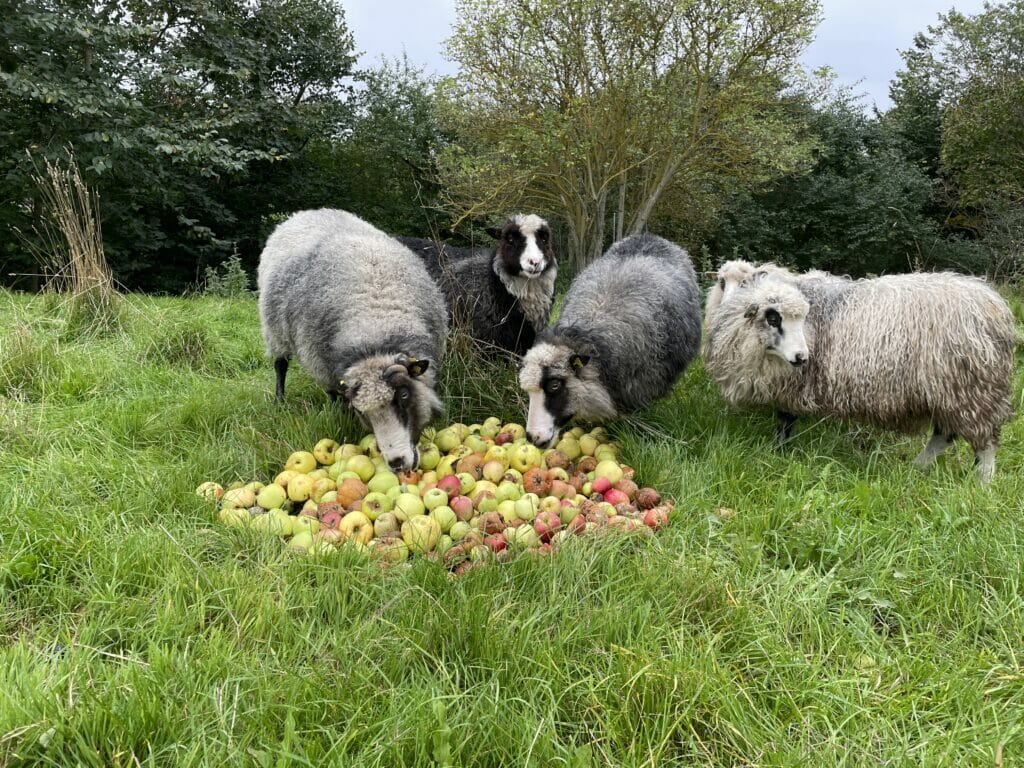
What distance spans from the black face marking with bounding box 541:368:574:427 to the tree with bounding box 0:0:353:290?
7494 mm

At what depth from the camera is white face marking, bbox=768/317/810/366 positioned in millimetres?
3625

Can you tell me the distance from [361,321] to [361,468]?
3.43 ft

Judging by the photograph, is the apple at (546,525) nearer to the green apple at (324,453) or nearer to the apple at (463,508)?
the apple at (463,508)

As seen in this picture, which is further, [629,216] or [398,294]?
[629,216]

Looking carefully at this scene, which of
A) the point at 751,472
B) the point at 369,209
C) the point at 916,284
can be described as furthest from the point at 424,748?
the point at 369,209

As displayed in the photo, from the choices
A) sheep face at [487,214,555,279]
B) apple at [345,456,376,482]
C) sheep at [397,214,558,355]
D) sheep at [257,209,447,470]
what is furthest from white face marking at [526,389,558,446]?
sheep face at [487,214,555,279]

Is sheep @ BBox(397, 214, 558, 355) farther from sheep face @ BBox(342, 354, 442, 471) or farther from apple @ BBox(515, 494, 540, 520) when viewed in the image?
apple @ BBox(515, 494, 540, 520)

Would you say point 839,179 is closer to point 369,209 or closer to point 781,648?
point 369,209

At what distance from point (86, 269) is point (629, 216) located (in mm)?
11646

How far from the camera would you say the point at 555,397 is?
384cm

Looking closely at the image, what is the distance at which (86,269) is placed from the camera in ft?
19.3

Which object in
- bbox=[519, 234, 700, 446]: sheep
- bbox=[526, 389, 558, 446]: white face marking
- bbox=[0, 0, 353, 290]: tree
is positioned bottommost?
bbox=[526, 389, 558, 446]: white face marking

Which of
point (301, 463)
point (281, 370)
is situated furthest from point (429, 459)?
point (281, 370)

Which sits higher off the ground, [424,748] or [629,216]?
[629,216]
